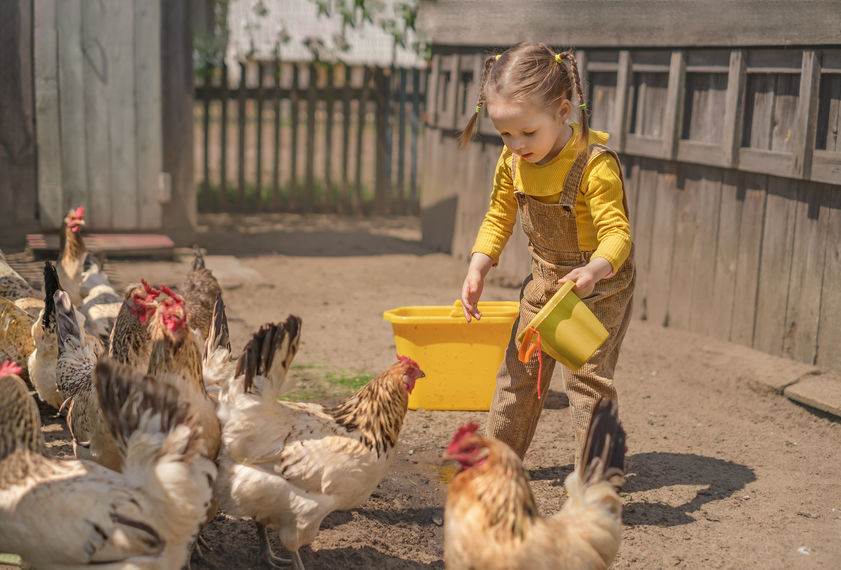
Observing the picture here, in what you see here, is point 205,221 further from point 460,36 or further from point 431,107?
point 460,36

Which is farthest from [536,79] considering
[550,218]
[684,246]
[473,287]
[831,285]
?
[684,246]

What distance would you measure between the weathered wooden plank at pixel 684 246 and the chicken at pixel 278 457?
4.21 metres

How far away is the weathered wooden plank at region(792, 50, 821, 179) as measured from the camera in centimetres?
565

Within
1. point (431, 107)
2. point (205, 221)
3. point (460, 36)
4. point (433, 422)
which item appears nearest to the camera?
point (433, 422)

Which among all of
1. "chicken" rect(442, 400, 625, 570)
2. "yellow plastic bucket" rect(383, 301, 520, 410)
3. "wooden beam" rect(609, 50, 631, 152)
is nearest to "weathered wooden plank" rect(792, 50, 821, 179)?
"wooden beam" rect(609, 50, 631, 152)

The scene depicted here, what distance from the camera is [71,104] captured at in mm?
8836

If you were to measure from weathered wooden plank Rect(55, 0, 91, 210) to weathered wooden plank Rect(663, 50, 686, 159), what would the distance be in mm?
5731

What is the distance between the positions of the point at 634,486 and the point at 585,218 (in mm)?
1452

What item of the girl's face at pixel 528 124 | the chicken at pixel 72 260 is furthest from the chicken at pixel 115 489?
the chicken at pixel 72 260

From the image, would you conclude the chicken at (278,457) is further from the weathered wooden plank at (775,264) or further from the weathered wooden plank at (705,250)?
the weathered wooden plank at (705,250)

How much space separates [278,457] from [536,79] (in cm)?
182

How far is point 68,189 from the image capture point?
9.00m

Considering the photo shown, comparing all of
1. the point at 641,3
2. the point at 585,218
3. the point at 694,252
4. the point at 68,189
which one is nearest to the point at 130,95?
the point at 68,189

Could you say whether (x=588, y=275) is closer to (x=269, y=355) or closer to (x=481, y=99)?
(x=481, y=99)
